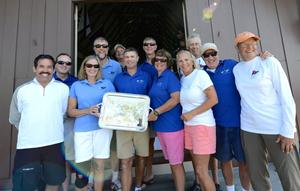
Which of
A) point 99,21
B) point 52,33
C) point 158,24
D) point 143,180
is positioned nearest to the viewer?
point 143,180

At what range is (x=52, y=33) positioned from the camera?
3301mm

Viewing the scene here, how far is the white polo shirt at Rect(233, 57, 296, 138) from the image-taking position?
175 cm

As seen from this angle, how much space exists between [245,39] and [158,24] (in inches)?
248

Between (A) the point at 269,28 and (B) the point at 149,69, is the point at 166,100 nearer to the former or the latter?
(B) the point at 149,69

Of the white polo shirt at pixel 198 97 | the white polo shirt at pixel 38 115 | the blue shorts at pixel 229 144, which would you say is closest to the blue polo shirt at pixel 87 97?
the white polo shirt at pixel 38 115

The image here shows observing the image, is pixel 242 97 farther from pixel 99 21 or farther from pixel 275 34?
pixel 99 21

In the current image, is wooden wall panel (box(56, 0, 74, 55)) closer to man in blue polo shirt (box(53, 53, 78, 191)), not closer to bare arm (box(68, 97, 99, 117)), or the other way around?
man in blue polo shirt (box(53, 53, 78, 191))

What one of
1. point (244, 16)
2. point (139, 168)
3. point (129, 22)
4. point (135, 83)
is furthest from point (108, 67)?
point (129, 22)

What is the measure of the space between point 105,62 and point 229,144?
1605 millimetres

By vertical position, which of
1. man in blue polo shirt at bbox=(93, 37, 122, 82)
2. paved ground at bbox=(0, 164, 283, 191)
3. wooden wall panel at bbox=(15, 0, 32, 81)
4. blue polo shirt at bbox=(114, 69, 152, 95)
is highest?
wooden wall panel at bbox=(15, 0, 32, 81)

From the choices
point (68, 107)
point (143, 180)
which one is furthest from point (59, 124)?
point (143, 180)

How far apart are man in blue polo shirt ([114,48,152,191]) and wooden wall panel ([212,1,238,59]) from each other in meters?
1.54

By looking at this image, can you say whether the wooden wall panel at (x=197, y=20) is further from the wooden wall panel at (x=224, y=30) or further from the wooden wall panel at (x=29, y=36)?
the wooden wall panel at (x=29, y=36)

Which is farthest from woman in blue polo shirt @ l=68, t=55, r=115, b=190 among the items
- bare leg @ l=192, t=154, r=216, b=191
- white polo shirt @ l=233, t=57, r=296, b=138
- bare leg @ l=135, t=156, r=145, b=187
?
white polo shirt @ l=233, t=57, r=296, b=138
